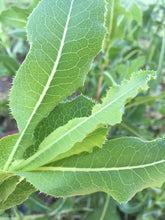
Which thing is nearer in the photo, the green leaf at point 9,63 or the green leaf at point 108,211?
the green leaf at point 9,63

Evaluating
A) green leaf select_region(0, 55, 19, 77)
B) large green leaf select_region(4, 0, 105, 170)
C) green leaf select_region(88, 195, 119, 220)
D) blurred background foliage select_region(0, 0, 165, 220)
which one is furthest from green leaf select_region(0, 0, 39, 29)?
green leaf select_region(88, 195, 119, 220)

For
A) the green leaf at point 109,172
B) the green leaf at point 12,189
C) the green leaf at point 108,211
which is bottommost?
the green leaf at point 108,211

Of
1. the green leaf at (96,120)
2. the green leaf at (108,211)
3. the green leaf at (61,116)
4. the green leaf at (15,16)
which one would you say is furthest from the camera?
the green leaf at (108,211)

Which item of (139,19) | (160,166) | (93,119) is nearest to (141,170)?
(160,166)

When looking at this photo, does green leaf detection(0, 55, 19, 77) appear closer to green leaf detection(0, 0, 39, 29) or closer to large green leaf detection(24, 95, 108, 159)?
green leaf detection(0, 0, 39, 29)

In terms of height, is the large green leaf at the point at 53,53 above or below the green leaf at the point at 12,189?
above

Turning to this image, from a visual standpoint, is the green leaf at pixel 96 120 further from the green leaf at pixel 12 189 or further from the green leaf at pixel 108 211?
the green leaf at pixel 108 211

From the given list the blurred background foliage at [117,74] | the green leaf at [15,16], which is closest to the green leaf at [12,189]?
the blurred background foliage at [117,74]

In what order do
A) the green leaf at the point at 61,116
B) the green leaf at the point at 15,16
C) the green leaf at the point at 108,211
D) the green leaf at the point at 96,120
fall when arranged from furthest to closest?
1. the green leaf at the point at 108,211
2. the green leaf at the point at 15,16
3. the green leaf at the point at 61,116
4. the green leaf at the point at 96,120
